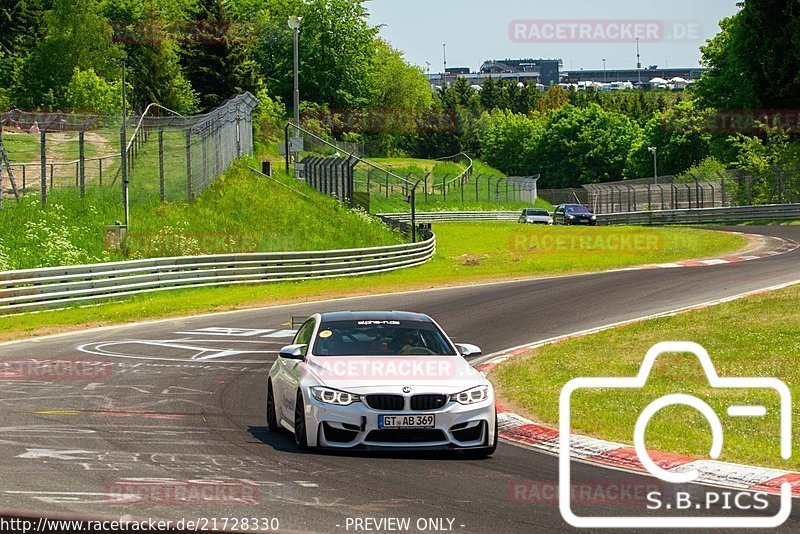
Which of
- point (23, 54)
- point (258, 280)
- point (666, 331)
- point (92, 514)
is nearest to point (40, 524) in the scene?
point (92, 514)

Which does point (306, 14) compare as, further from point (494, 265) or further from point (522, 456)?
point (522, 456)

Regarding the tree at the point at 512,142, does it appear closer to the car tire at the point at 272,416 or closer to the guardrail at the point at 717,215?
the guardrail at the point at 717,215

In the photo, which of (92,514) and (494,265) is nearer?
(92,514)

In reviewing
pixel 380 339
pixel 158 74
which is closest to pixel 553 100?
pixel 158 74

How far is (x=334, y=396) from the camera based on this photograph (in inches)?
468

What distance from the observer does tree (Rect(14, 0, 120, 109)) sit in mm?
100875

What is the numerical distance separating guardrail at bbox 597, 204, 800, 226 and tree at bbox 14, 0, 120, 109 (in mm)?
49607

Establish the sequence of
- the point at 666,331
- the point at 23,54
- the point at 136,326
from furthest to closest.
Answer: the point at 23,54
the point at 136,326
the point at 666,331

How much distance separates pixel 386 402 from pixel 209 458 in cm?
175

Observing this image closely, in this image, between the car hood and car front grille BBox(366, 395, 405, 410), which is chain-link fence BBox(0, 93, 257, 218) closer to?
the car hood

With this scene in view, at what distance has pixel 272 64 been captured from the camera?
12588 centimetres

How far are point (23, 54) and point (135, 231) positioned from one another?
80.2 m

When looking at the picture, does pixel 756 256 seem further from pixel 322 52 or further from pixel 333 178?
pixel 322 52

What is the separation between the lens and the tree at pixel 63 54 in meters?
→ 101
